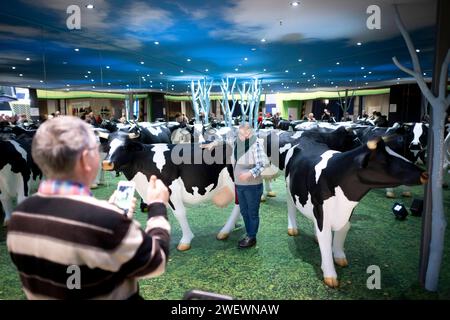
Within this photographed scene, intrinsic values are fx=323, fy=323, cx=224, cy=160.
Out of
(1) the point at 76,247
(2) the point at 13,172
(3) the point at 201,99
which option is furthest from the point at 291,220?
(3) the point at 201,99

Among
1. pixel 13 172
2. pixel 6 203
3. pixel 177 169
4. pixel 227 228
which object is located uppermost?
pixel 177 169

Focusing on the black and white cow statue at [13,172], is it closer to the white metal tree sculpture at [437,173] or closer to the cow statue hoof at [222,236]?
the cow statue hoof at [222,236]

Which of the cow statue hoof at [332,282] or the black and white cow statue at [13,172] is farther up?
the black and white cow statue at [13,172]

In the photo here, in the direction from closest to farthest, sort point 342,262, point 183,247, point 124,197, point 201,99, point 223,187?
point 124,197
point 342,262
point 183,247
point 223,187
point 201,99

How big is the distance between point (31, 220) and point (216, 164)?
322 cm

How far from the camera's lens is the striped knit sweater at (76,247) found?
1082 millimetres

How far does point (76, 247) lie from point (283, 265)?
2920 mm

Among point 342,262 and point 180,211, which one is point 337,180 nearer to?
point 342,262

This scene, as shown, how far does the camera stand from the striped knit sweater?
1.08 metres

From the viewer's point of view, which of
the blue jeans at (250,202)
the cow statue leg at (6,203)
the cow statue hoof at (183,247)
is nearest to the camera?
the blue jeans at (250,202)

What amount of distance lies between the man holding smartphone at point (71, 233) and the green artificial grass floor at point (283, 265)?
80.4 inches

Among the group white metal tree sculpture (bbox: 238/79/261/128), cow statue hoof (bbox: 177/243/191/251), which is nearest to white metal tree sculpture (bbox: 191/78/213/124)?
white metal tree sculpture (bbox: 238/79/261/128)

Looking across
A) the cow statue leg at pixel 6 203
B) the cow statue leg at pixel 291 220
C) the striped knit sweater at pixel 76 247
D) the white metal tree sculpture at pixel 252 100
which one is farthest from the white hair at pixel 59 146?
the white metal tree sculpture at pixel 252 100

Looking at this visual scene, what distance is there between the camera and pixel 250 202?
387 centimetres
